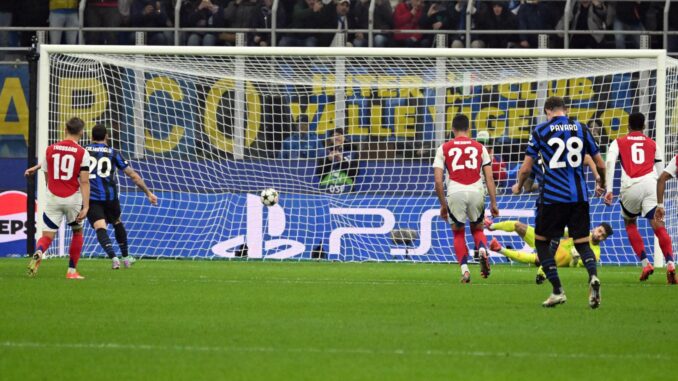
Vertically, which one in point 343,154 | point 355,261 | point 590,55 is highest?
point 590,55

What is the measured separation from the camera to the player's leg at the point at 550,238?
40.3 ft

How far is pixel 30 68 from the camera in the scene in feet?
69.7

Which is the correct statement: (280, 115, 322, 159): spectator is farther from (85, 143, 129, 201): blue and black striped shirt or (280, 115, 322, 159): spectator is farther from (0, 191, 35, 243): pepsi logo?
(85, 143, 129, 201): blue and black striped shirt

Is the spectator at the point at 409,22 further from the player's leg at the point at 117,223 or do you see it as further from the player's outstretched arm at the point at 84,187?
the player's outstretched arm at the point at 84,187

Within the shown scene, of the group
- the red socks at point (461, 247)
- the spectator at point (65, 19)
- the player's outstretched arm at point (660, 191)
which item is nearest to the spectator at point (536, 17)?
the spectator at point (65, 19)

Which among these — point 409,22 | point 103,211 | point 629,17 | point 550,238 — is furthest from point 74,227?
point 629,17

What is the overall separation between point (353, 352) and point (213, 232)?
1316cm

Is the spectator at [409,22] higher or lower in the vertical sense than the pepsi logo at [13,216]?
higher

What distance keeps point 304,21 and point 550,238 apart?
11860 millimetres

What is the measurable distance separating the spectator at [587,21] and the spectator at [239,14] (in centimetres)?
527

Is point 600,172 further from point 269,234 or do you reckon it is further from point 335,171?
point 269,234

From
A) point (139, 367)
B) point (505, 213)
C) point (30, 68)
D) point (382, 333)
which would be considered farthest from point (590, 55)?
point (139, 367)

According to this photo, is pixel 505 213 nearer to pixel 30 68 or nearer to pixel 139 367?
pixel 30 68

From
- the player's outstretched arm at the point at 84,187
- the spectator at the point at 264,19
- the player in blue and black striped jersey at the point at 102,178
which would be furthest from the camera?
the spectator at the point at 264,19
